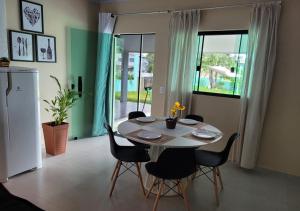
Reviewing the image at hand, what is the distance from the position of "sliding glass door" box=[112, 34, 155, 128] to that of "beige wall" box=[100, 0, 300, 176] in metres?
0.57

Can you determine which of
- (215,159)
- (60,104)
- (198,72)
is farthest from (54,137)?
(198,72)

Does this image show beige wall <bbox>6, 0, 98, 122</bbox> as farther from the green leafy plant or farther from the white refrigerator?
the white refrigerator

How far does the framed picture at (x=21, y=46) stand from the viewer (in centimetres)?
321

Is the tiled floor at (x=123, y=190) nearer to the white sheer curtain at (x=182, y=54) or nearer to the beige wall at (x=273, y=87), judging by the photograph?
the beige wall at (x=273, y=87)

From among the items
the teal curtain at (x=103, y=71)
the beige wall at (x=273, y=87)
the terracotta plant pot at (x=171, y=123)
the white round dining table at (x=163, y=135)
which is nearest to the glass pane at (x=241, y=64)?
the beige wall at (x=273, y=87)

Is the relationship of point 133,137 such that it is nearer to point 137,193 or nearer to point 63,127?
point 137,193

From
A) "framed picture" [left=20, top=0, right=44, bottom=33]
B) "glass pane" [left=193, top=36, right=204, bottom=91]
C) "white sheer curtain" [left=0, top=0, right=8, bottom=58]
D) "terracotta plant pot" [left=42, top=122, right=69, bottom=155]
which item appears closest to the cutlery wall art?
"framed picture" [left=20, top=0, right=44, bottom=33]

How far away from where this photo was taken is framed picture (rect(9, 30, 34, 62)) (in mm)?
3205

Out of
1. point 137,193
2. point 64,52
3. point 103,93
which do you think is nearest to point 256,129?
point 137,193

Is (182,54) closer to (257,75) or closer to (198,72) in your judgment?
(198,72)

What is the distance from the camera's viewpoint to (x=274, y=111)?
130 inches

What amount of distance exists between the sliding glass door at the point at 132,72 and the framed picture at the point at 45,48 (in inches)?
51.7

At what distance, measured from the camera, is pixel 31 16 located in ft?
11.1

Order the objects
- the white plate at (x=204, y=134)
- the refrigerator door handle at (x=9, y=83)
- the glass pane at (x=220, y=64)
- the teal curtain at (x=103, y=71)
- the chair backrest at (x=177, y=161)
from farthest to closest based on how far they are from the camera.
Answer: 1. the teal curtain at (x=103, y=71)
2. the glass pane at (x=220, y=64)
3. the refrigerator door handle at (x=9, y=83)
4. the white plate at (x=204, y=134)
5. the chair backrest at (x=177, y=161)
